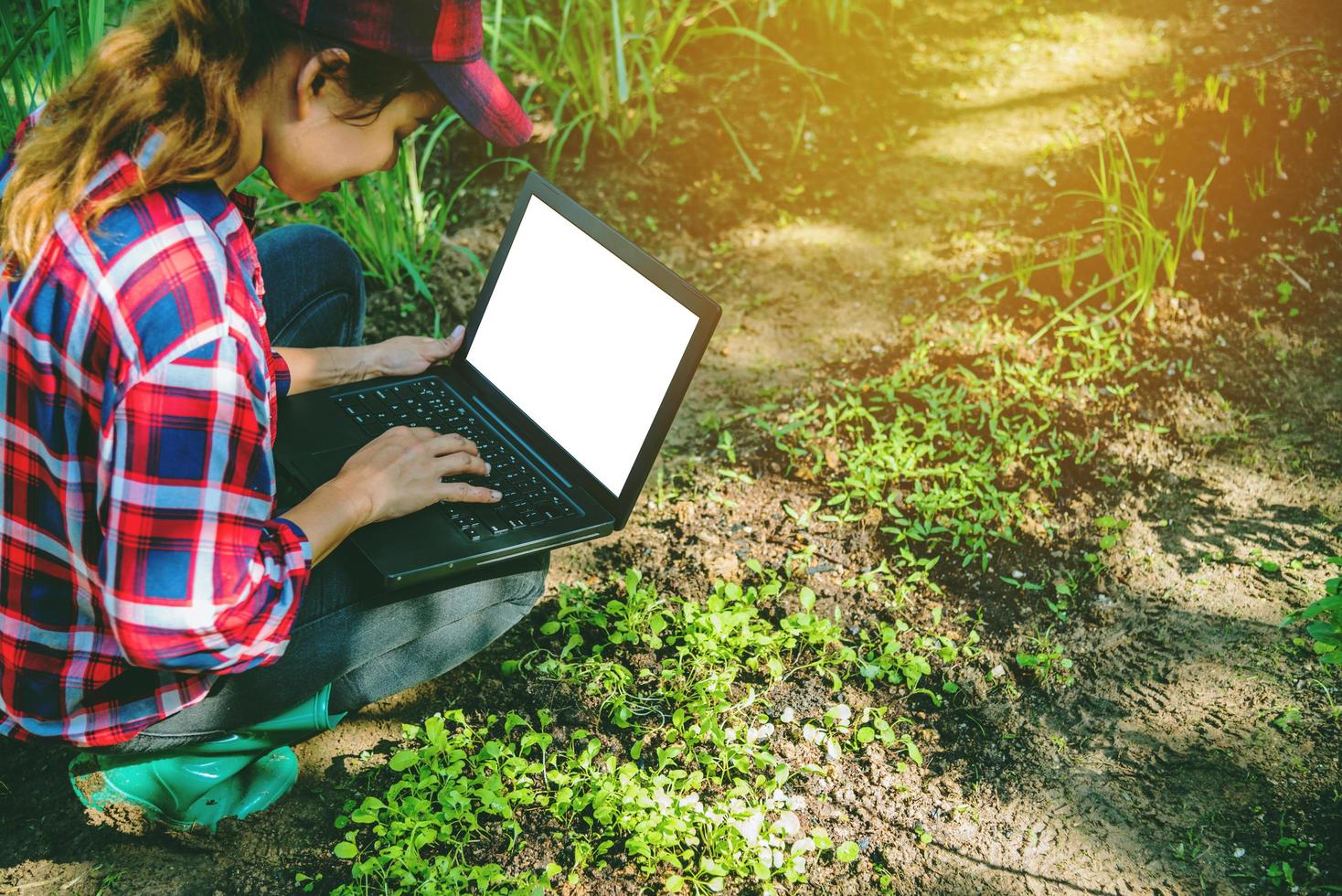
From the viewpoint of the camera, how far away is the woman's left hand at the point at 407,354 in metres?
2.12

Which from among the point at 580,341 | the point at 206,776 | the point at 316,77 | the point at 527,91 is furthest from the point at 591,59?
the point at 206,776

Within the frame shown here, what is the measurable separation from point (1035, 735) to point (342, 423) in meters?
1.51

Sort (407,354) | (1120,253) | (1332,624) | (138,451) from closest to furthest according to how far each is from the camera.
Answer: (138,451), (1332,624), (407,354), (1120,253)

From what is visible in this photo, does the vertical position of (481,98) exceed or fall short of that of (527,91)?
it exceeds it

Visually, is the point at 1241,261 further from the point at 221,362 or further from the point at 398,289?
the point at 221,362

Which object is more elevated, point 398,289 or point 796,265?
point 796,265

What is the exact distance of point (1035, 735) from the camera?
6.45ft

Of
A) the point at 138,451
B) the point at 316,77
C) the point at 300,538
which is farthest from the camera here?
the point at 300,538

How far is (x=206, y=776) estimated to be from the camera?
5.63 feet

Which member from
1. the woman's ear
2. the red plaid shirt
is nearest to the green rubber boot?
the red plaid shirt

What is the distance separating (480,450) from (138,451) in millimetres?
788

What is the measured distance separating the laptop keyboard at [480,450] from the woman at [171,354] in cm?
17

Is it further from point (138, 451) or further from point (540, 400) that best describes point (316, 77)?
point (540, 400)

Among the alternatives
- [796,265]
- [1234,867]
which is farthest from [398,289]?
[1234,867]
